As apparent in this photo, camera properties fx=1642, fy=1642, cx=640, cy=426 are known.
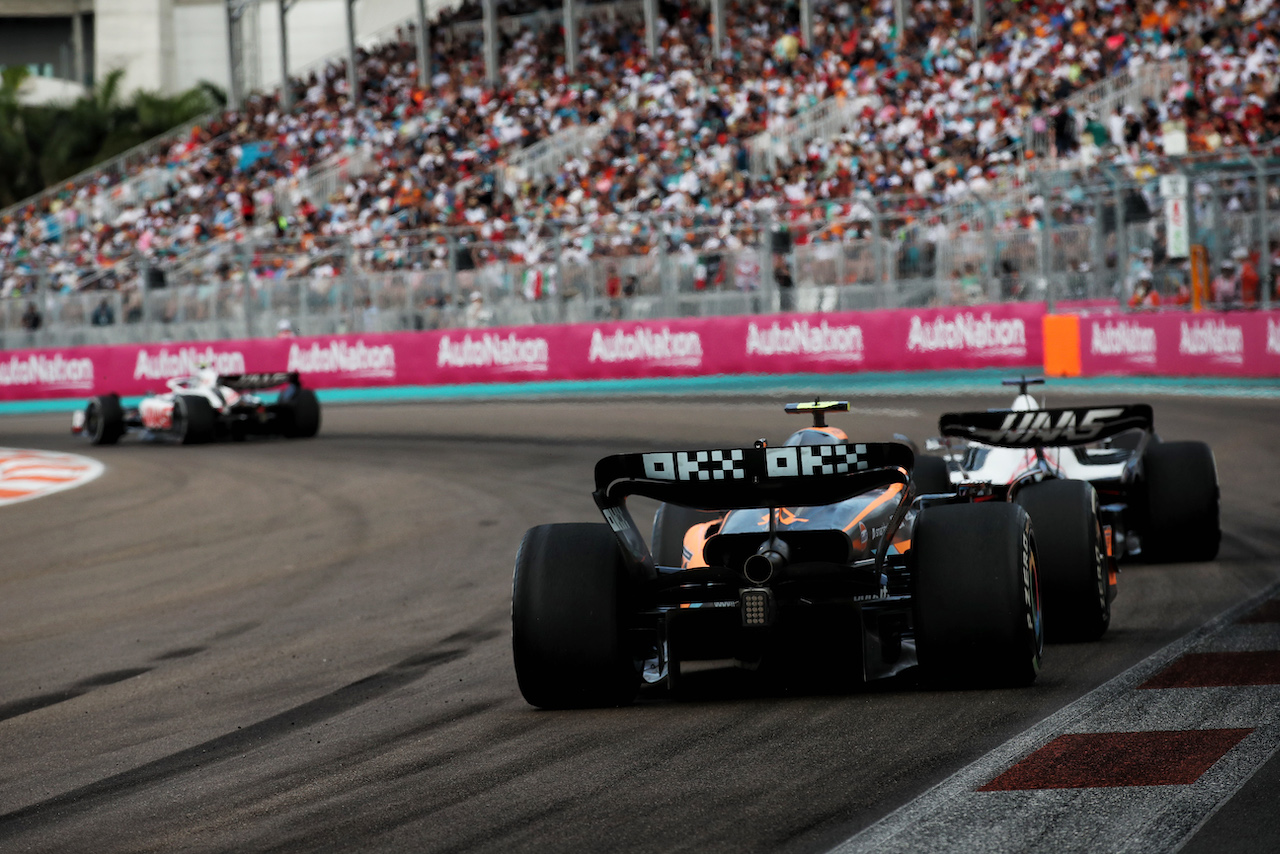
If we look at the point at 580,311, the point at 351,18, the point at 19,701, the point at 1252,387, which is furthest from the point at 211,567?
the point at 351,18

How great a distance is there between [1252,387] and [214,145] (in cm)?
2908

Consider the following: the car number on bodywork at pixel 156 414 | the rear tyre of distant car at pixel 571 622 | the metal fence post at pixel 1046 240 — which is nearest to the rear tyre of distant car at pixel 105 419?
the car number on bodywork at pixel 156 414

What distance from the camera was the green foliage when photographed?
56844mm

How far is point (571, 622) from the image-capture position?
6.19m

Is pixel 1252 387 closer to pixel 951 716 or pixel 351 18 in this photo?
pixel 951 716

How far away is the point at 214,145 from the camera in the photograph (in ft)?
139

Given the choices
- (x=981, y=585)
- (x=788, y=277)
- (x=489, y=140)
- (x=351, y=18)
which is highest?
(x=351, y=18)

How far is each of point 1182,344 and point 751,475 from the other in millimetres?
17828

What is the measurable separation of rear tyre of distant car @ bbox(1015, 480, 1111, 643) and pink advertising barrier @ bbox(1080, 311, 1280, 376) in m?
15.3

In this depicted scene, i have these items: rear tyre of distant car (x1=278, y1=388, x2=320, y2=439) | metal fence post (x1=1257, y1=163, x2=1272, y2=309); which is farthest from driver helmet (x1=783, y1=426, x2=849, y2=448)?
metal fence post (x1=1257, y1=163, x2=1272, y2=309)

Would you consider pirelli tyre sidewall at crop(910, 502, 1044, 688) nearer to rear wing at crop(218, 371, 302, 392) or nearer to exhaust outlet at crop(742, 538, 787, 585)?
exhaust outlet at crop(742, 538, 787, 585)

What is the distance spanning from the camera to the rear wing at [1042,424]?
9.05 meters

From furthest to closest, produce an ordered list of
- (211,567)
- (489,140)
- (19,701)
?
1. (489,140)
2. (211,567)
3. (19,701)

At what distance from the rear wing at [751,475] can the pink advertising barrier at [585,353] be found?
19459 millimetres
